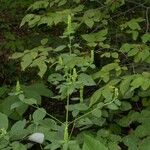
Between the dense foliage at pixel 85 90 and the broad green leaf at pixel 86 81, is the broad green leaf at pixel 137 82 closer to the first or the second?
the dense foliage at pixel 85 90

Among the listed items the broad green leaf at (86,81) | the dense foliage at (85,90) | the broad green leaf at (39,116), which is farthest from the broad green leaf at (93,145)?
the broad green leaf at (86,81)

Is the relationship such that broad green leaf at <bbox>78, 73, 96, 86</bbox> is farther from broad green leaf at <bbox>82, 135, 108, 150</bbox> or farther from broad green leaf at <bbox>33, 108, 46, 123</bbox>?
broad green leaf at <bbox>82, 135, 108, 150</bbox>

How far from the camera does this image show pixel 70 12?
2.58 metres

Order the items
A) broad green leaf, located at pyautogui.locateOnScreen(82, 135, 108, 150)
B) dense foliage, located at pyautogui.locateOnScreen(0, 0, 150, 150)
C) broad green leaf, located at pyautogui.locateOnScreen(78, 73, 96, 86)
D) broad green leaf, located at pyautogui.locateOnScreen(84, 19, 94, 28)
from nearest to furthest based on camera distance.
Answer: broad green leaf, located at pyautogui.locateOnScreen(82, 135, 108, 150) < dense foliage, located at pyautogui.locateOnScreen(0, 0, 150, 150) < broad green leaf, located at pyautogui.locateOnScreen(78, 73, 96, 86) < broad green leaf, located at pyautogui.locateOnScreen(84, 19, 94, 28)

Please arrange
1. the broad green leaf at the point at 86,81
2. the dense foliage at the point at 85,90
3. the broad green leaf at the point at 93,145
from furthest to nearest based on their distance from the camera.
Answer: the broad green leaf at the point at 86,81 < the dense foliage at the point at 85,90 < the broad green leaf at the point at 93,145

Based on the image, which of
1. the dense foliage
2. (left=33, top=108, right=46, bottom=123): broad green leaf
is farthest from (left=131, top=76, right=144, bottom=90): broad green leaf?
(left=33, top=108, right=46, bottom=123): broad green leaf

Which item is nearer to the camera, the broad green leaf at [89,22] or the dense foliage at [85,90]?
the dense foliage at [85,90]

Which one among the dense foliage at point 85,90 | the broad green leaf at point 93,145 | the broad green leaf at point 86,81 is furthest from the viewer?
the broad green leaf at point 86,81

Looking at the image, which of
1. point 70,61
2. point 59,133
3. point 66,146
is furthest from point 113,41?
point 66,146

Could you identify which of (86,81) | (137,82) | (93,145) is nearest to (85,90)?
(86,81)

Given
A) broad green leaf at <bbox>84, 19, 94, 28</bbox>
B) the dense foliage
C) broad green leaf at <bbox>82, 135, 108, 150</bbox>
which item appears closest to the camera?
broad green leaf at <bbox>82, 135, 108, 150</bbox>

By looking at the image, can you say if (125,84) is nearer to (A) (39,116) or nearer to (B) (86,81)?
(B) (86,81)

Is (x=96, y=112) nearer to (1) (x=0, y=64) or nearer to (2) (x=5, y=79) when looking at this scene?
(2) (x=5, y=79)

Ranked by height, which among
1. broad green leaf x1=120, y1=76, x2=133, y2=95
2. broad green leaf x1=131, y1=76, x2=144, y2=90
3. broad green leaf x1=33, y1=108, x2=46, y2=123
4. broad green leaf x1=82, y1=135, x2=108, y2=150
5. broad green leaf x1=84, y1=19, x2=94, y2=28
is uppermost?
broad green leaf x1=82, y1=135, x2=108, y2=150
